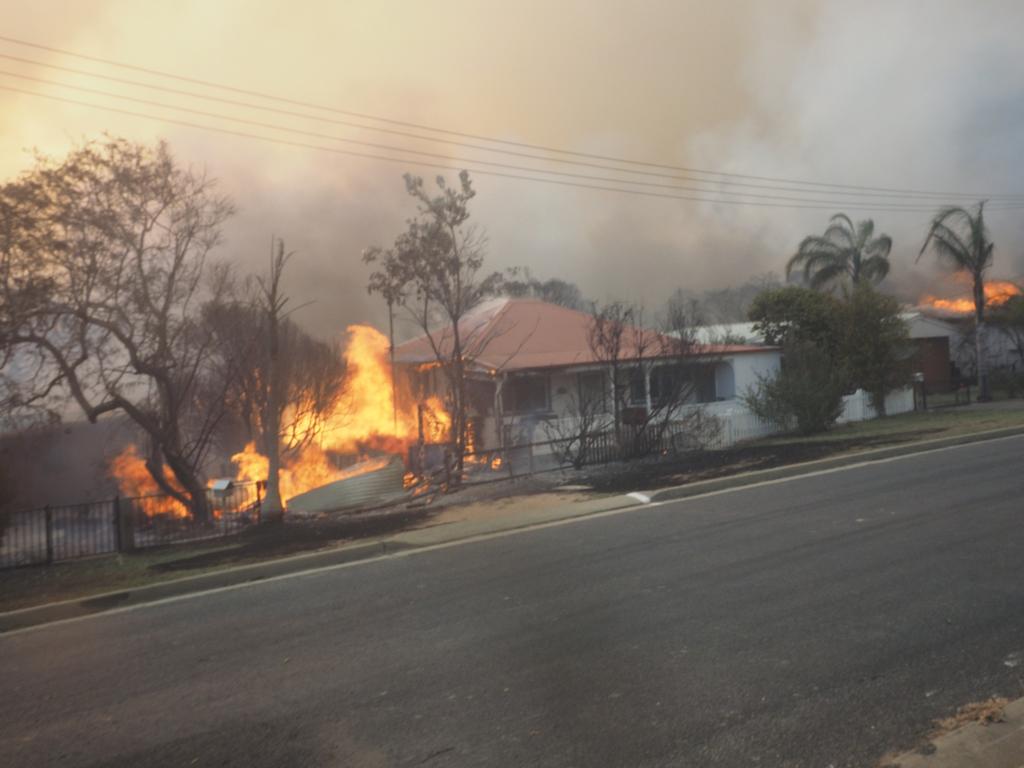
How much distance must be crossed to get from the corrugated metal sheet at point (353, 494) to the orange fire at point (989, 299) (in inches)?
990

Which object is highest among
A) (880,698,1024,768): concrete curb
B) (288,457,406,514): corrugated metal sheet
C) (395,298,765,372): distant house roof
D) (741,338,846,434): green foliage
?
(395,298,765,372): distant house roof

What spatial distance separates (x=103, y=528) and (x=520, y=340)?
14.3m

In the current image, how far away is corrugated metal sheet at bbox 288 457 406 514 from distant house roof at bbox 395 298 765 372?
19.6 feet

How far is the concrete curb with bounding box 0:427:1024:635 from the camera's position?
8133 mm

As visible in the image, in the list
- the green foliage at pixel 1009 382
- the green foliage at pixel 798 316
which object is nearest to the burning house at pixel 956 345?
the green foliage at pixel 1009 382

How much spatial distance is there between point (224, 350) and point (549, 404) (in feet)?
30.0

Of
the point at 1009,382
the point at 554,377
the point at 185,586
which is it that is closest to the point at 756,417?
the point at 554,377

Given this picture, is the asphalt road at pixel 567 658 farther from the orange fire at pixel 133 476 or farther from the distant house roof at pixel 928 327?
the distant house roof at pixel 928 327

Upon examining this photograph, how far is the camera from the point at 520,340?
26500 millimetres

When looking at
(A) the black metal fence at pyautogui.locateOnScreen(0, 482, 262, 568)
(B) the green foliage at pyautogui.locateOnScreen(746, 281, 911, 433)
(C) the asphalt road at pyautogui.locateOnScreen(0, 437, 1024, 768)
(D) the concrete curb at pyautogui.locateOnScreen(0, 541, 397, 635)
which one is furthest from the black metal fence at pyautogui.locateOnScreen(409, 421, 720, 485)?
(C) the asphalt road at pyautogui.locateOnScreen(0, 437, 1024, 768)

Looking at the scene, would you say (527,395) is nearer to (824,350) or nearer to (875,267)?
(824,350)

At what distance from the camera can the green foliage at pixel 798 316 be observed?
26.7 meters

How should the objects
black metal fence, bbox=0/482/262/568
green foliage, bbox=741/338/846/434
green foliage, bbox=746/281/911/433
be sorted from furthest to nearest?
green foliage, bbox=746/281/911/433 → green foliage, bbox=741/338/846/434 → black metal fence, bbox=0/482/262/568

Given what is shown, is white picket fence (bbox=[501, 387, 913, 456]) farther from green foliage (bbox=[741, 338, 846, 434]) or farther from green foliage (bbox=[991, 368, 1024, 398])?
green foliage (bbox=[991, 368, 1024, 398])
